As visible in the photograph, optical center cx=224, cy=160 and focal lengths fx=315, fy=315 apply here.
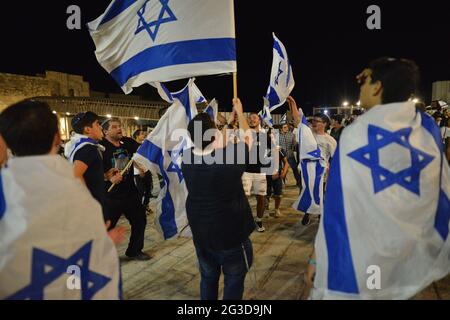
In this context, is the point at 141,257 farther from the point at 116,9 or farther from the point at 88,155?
the point at 116,9

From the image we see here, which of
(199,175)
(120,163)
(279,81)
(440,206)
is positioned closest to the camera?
(440,206)

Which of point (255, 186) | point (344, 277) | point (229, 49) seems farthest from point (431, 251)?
point (255, 186)

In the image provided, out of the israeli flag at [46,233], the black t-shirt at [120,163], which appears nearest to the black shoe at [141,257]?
the black t-shirt at [120,163]

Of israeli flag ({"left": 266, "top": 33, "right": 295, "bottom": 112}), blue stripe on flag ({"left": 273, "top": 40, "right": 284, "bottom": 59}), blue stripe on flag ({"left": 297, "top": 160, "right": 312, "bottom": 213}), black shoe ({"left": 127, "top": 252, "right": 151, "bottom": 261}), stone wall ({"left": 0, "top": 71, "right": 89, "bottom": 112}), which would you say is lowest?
black shoe ({"left": 127, "top": 252, "right": 151, "bottom": 261})

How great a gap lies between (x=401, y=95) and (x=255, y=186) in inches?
162

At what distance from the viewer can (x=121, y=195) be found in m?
4.61

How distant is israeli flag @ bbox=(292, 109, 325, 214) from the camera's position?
5.74m

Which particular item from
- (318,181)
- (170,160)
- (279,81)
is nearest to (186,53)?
(170,160)

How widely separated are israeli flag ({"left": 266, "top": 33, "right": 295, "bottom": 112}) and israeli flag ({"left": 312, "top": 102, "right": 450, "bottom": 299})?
371 centimetres

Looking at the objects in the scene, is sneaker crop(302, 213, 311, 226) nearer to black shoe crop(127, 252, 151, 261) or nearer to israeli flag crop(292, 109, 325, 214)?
israeli flag crop(292, 109, 325, 214)

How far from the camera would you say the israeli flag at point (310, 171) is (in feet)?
18.8

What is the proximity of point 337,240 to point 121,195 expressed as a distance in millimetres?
3453

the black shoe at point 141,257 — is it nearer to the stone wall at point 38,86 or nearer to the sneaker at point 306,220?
the sneaker at point 306,220

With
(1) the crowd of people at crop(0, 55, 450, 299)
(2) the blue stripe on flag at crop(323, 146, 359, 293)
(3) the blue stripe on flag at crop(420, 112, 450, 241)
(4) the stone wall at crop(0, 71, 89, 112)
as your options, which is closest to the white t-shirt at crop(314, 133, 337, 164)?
(1) the crowd of people at crop(0, 55, 450, 299)
